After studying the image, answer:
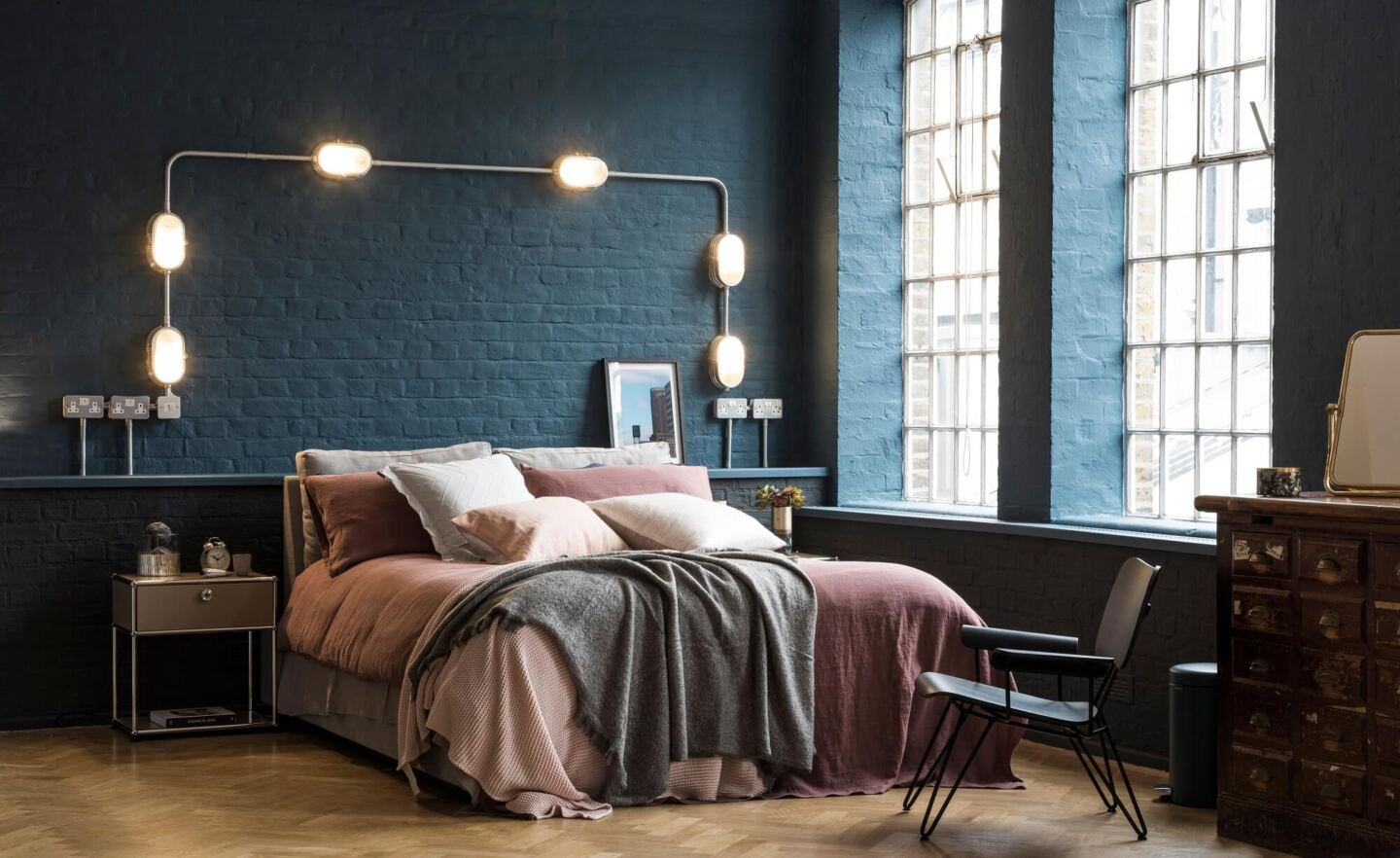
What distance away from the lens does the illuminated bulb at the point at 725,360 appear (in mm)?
8312

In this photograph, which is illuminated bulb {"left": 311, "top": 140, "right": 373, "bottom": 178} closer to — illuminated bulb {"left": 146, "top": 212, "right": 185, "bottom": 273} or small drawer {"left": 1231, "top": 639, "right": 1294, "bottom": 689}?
illuminated bulb {"left": 146, "top": 212, "right": 185, "bottom": 273}

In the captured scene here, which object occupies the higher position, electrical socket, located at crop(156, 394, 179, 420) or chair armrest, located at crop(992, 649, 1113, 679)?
electrical socket, located at crop(156, 394, 179, 420)

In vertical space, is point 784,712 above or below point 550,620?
below

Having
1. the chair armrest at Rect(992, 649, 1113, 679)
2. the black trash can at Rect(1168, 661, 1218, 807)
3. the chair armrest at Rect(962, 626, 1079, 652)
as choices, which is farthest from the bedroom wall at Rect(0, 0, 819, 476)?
the chair armrest at Rect(992, 649, 1113, 679)

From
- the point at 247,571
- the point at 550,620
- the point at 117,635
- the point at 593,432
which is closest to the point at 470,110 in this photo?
the point at 593,432

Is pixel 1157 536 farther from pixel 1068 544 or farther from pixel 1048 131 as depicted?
pixel 1048 131

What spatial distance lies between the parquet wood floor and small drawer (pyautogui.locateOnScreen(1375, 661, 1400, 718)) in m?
0.66

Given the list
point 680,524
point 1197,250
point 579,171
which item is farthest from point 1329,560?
point 579,171

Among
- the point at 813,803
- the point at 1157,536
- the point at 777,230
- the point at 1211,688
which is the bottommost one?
the point at 813,803

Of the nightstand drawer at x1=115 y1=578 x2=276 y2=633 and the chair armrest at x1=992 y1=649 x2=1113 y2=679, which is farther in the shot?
the nightstand drawer at x1=115 y1=578 x2=276 y2=633

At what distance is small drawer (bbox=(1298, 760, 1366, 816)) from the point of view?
4570 mm

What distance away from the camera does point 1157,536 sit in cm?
621

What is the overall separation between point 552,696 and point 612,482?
200 cm

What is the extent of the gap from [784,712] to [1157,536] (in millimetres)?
1713
